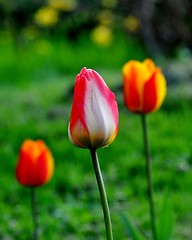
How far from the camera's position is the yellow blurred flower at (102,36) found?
8672 millimetres

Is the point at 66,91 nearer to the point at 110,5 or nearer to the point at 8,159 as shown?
the point at 8,159

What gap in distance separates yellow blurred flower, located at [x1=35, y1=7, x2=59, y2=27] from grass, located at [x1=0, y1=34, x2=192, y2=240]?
2.72m

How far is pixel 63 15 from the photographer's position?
10.0 m

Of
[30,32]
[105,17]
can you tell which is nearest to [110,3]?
[105,17]

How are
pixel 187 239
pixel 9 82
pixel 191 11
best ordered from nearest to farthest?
pixel 187 239, pixel 9 82, pixel 191 11

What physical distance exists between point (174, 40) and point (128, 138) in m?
3.46

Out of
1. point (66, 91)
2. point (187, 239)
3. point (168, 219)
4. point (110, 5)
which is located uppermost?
point (110, 5)

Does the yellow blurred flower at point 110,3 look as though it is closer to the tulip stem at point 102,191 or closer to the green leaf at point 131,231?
the green leaf at point 131,231

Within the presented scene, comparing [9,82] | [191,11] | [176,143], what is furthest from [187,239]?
[191,11]

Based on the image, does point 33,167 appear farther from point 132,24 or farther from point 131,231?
point 132,24

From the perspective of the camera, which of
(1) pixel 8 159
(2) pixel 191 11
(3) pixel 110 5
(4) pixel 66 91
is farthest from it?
(3) pixel 110 5

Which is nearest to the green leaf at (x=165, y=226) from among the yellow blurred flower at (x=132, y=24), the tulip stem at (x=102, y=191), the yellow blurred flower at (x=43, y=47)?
the tulip stem at (x=102, y=191)

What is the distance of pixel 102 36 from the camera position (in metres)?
8.74

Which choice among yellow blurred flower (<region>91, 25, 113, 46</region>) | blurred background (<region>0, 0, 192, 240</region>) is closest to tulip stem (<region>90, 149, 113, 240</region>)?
blurred background (<region>0, 0, 192, 240</region>)
